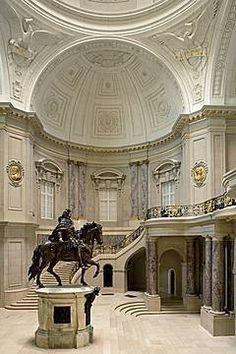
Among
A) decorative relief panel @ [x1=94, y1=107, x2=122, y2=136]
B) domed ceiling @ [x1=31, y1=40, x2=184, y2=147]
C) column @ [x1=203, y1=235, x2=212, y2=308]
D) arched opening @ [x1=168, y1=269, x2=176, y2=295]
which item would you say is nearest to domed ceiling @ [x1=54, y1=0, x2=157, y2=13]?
domed ceiling @ [x1=31, y1=40, x2=184, y2=147]

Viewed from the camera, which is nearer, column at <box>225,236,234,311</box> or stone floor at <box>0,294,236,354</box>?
stone floor at <box>0,294,236,354</box>

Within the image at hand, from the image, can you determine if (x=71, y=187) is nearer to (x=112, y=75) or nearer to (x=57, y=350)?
(x=112, y=75)

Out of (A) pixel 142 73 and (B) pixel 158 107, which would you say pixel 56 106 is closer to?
(A) pixel 142 73

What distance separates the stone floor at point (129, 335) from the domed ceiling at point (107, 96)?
11575 millimetres

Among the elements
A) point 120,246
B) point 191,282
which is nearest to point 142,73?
point 120,246

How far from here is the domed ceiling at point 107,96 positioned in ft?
84.0

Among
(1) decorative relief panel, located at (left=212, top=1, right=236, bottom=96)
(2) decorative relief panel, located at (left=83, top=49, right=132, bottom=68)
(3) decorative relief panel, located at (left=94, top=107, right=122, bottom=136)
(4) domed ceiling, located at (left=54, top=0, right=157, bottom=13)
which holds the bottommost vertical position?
(3) decorative relief panel, located at (left=94, top=107, right=122, bottom=136)

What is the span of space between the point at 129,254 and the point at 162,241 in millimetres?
2649

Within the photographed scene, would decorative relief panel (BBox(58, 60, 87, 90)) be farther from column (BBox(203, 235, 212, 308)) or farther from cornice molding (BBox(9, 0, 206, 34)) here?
column (BBox(203, 235, 212, 308))

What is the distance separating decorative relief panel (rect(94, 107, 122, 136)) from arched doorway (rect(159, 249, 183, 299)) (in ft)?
30.0

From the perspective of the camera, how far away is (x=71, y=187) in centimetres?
2900

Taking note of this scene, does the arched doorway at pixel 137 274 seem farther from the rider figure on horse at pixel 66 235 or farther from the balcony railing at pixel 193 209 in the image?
Result: the rider figure on horse at pixel 66 235

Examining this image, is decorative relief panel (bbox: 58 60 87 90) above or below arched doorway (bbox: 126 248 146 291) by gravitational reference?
above

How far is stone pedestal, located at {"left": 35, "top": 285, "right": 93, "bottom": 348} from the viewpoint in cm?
1448
